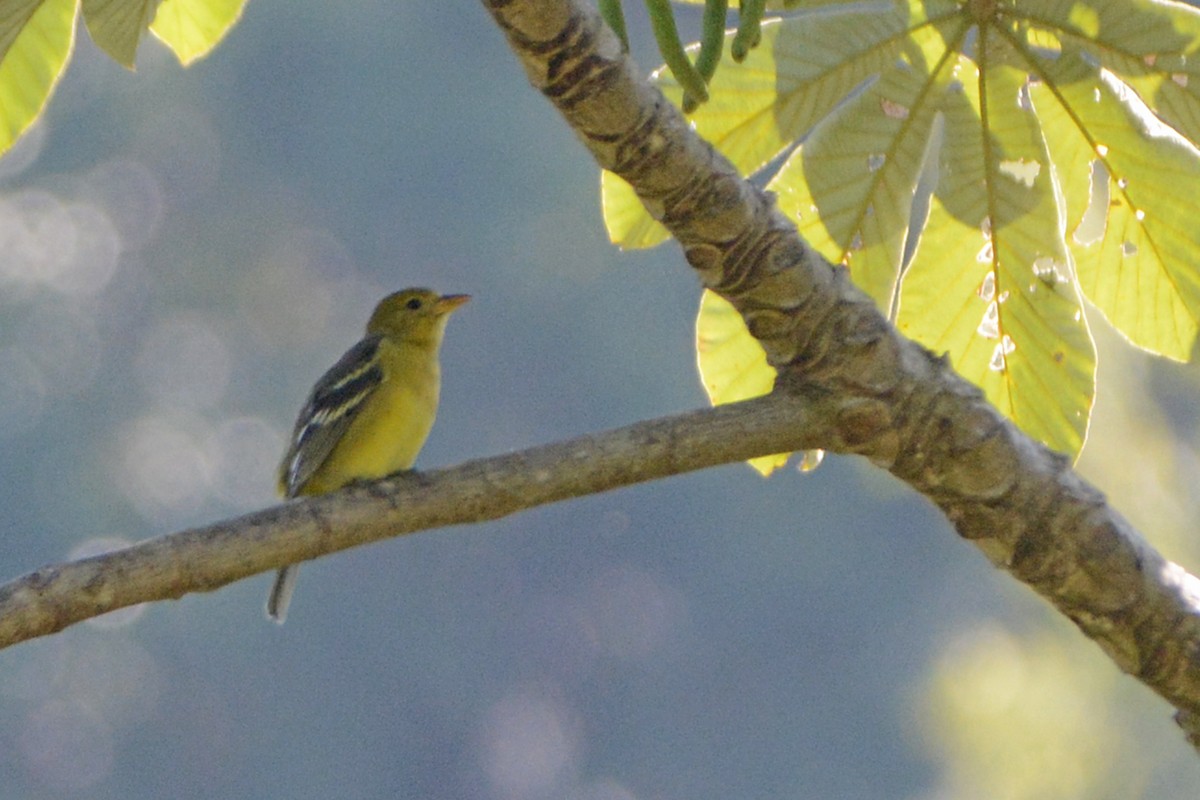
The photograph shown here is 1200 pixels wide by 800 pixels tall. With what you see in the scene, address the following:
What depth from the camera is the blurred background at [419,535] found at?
2719cm

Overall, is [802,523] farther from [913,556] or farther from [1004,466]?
[1004,466]

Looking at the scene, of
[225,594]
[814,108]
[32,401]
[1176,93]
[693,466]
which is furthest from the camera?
[32,401]

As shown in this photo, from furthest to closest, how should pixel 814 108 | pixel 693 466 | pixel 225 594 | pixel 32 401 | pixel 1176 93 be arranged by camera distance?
1. pixel 32 401
2. pixel 225 594
3. pixel 814 108
4. pixel 1176 93
5. pixel 693 466

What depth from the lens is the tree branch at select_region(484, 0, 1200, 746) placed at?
299 cm

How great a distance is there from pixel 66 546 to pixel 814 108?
24.7 metres

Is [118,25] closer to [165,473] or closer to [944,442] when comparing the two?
[944,442]

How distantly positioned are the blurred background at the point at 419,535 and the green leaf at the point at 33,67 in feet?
71.8

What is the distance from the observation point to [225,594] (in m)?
26.1

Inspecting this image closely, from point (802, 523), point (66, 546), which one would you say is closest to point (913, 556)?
point (802, 523)

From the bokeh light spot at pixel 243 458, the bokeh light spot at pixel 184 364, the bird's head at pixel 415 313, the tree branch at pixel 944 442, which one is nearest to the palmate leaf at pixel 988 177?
the tree branch at pixel 944 442

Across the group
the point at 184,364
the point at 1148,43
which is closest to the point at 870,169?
the point at 1148,43

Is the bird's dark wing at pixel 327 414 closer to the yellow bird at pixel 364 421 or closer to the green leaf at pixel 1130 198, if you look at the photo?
the yellow bird at pixel 364 421

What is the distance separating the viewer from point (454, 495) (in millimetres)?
2926

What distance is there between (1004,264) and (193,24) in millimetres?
1748
